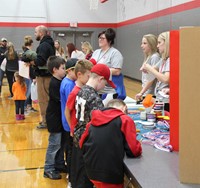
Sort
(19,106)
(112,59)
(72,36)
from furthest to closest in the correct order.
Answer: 1. (72,36)
2. (19,106)
3. (112,59)

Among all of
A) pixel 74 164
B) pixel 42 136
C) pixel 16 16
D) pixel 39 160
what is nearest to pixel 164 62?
pixel 74 164

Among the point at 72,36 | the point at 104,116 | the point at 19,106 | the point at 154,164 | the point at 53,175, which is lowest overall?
the point at 53,175

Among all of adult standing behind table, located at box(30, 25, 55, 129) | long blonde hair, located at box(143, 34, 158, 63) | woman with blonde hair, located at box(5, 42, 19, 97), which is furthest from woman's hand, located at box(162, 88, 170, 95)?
woman with blonde hair, located at box(5, 42, 19, 97)

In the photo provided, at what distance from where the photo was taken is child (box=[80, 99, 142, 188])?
5.19 ft

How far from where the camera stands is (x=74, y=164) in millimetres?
2324

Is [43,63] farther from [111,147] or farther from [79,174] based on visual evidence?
[111,147]

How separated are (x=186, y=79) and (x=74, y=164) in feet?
4.43

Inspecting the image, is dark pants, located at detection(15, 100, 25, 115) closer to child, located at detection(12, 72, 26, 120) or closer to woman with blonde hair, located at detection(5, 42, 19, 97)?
child, located at detection(12, 72, 26, 120)

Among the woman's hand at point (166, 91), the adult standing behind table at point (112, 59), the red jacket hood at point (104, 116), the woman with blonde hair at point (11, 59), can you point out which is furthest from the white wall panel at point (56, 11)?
the red jacket hood at point (104, 116)

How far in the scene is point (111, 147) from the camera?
158 centimetres

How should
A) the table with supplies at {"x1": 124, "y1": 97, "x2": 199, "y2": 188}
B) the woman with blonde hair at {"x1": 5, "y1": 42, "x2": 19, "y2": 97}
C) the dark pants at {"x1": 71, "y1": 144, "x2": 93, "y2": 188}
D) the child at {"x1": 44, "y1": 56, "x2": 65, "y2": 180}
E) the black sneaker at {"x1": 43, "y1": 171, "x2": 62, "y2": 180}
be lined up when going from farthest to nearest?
1. the woman with blonde hair at {"x1": 5, "y1": 42, "x2": 19, "y2": 97}
2. the black sneaker at {"x1": 43, "y1": 171, "x2": 62, "y2": 180}
3. the child at {"x1": 44, "y1": 56, "x2": 65, "y2": 180}
4. the dark pants at {"x1": 71, "y1": 144, "x2": 93, "y2": 188}
5. the table with supplies at {"x1": 124, "y1": 97, "x2": 199, "y2": 188}

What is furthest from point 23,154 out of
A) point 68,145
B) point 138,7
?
point 138,7

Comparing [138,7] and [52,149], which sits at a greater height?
[138,7]

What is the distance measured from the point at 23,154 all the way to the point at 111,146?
262cm
